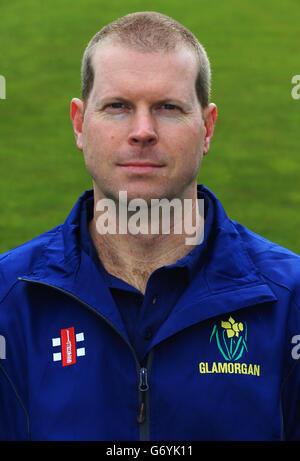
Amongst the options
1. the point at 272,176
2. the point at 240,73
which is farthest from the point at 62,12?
the point at 272,176

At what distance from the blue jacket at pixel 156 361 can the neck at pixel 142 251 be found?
0.47 ft

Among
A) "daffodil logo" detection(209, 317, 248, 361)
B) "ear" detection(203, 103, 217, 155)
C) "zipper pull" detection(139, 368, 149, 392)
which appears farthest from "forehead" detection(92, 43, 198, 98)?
"zipper pull" detection(139, 368, 149, 392)

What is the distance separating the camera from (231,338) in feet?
7.38

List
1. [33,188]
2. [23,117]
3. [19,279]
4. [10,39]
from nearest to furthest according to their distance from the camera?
[19,279]
[33,188]
[23,117]
[10,39]

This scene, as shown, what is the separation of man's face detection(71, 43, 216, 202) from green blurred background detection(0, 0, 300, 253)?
496 centimetres

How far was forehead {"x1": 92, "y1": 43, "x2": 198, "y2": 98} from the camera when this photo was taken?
90.5 inches

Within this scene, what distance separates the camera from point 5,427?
2.25 metres

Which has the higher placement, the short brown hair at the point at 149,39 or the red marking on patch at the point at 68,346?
the short brown hair at the point at 149,39

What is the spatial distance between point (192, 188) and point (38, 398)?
82cm

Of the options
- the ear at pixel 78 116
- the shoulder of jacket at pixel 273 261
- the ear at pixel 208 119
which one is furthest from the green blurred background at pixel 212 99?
the shoulder of jacket at pixel 273 261

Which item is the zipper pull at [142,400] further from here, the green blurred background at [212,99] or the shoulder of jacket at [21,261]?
the green blurred background at [212,99]

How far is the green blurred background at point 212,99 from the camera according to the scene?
27.3 feet

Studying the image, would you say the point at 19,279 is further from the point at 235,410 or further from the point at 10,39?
the point at 10,39

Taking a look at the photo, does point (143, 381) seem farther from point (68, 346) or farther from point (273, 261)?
point (273, 261)
